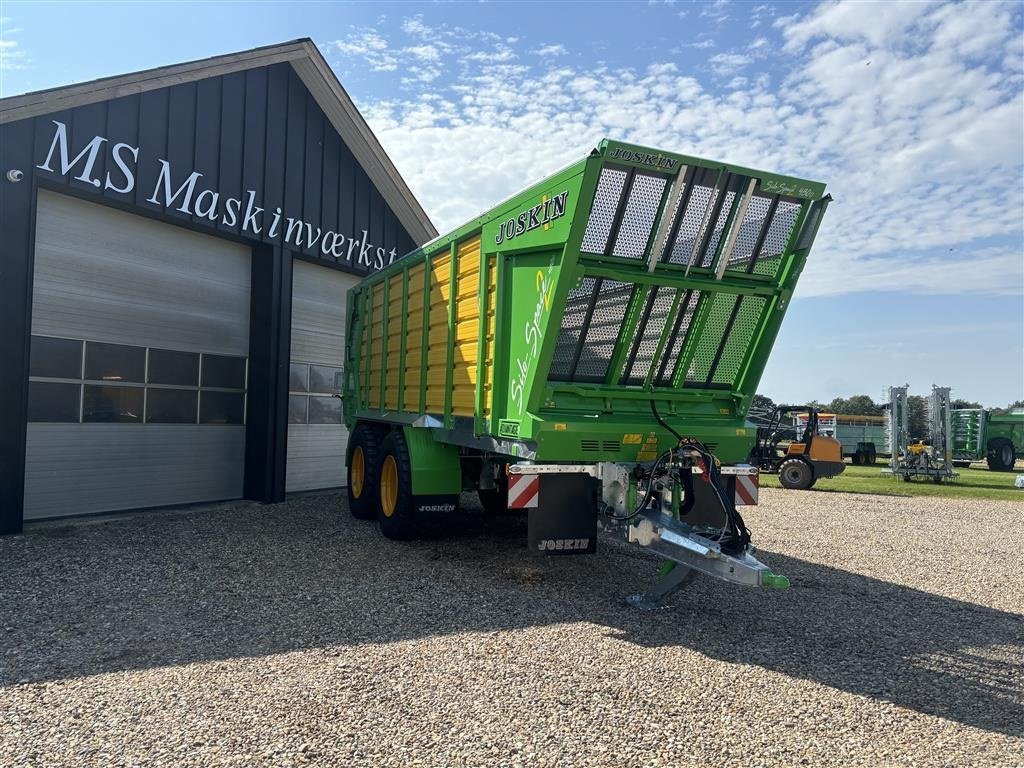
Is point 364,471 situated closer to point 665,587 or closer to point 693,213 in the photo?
point 665,587

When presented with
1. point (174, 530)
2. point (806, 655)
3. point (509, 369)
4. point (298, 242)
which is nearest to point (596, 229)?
point (509, 369)

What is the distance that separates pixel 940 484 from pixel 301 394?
15.5m

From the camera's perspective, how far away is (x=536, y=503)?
5.58 meters

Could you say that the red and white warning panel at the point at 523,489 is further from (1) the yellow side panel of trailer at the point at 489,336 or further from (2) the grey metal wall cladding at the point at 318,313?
(2) the grey metal wall cladding at the point at 318,313

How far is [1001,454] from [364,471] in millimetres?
24714

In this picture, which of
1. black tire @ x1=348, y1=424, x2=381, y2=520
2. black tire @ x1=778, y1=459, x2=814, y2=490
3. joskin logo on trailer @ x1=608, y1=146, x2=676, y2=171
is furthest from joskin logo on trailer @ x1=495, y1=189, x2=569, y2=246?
black tire @ x1=778, y1=459, x2=814, y2=490

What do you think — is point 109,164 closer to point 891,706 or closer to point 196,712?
point 196,712

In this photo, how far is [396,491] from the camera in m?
8.10

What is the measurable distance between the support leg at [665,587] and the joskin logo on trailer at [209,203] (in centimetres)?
782

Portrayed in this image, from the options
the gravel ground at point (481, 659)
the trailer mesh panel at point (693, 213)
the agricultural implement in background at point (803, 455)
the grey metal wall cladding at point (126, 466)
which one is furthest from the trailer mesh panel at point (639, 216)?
the agricultural implement in background at point (803, 455)

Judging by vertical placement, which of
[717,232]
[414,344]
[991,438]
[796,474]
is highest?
[717,232]

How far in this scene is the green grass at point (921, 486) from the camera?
15082mm

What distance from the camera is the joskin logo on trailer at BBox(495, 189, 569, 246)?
5387 millimetres

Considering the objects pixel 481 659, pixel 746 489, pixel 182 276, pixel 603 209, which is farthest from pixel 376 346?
pixel 481 659
